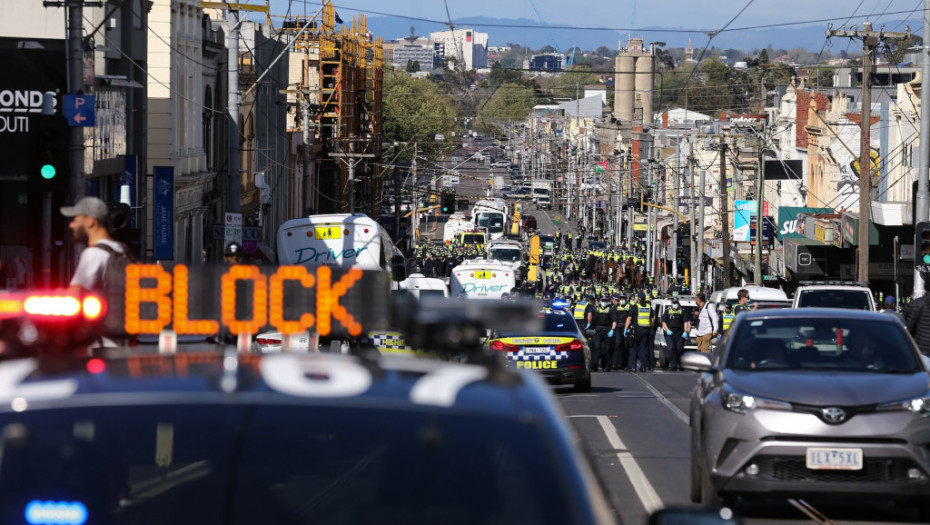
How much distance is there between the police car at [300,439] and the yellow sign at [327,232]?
3226cm

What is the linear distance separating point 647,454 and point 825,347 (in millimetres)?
4016

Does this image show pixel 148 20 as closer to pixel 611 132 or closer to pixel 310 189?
pixel 310 189

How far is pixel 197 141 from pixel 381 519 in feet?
133

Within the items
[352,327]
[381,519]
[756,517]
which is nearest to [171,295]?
[352,327]

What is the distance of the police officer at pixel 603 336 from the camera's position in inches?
1277

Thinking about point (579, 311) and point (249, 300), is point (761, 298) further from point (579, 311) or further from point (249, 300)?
point (249, 300)

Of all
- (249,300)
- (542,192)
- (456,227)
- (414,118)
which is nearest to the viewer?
(249,300)

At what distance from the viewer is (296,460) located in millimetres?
4047

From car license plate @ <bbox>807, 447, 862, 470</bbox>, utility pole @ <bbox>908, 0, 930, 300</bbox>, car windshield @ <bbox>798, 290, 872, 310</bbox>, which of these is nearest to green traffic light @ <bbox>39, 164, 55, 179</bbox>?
car license plate @ <bbox>807, 447, 862, 470</bbox>

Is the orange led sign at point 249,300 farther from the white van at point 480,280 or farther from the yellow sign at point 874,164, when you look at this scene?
the yellow sign at point 874,164

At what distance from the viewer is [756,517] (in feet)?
37.0

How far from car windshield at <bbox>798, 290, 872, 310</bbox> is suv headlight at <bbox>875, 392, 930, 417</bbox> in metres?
17.8

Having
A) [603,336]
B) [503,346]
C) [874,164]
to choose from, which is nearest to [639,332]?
[603,336]

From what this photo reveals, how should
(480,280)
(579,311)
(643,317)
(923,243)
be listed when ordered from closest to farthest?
(923,243) < (643,317) < (579,311) < (480,280)
